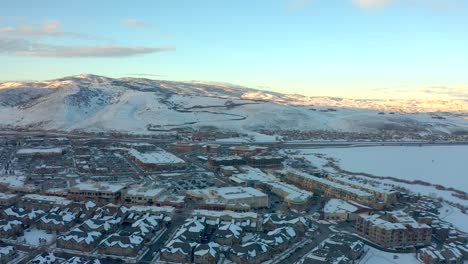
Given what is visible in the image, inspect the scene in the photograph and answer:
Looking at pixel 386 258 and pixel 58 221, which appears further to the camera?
pixel 58 221

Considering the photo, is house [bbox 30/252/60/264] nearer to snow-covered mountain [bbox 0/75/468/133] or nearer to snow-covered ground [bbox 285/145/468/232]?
snow-covered ground [bbox 285/145/468/232]

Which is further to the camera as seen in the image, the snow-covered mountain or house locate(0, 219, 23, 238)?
the snow-covered mountain

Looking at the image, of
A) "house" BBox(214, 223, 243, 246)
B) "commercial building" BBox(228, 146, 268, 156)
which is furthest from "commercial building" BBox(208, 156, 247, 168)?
"house" BBox(214, 223, 243, 246)

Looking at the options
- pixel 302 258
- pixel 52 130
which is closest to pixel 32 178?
pixel 302 258

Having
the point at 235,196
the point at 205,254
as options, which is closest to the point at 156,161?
the point at 235,196

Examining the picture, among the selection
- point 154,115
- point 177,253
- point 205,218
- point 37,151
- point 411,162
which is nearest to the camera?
point 177,253

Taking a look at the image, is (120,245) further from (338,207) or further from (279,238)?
(338,207)
